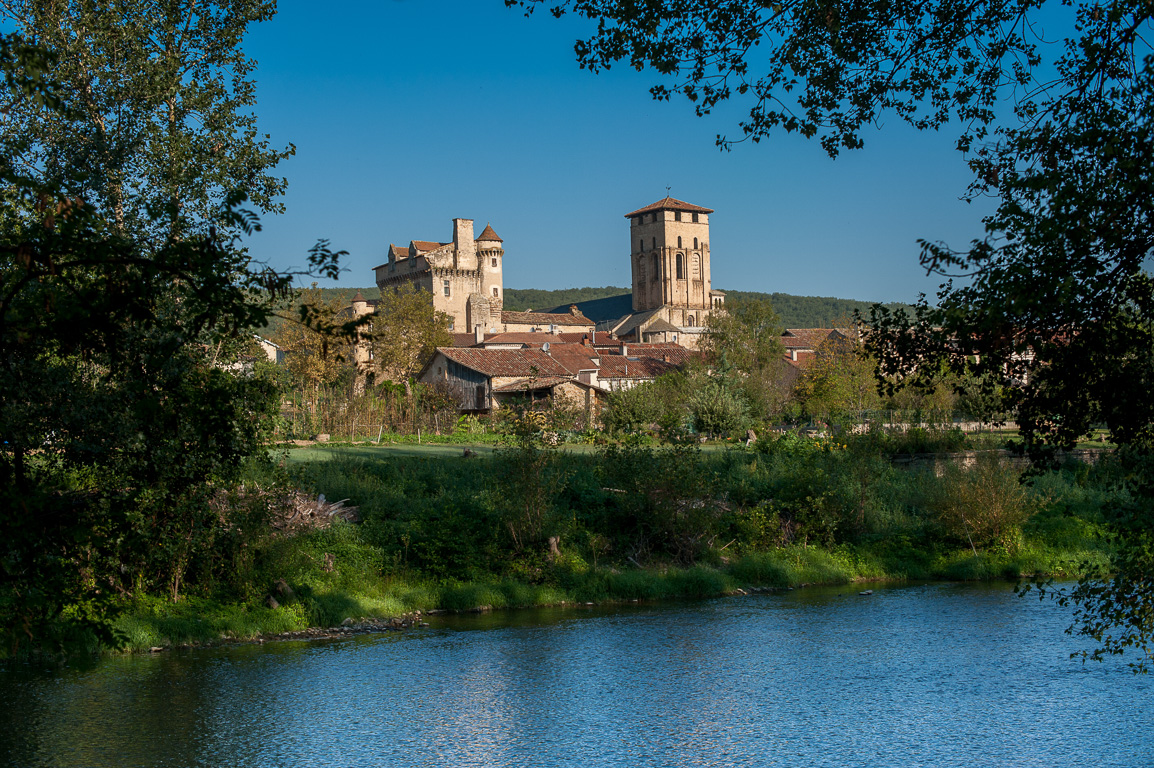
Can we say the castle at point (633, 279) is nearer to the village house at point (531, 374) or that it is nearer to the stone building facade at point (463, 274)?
the stone building facade at point (463, 274)

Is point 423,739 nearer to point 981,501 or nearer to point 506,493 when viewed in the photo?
point 506,493

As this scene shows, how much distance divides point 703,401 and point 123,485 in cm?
2485

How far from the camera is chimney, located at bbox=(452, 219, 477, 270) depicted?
88562 mm

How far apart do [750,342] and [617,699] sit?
45.6m

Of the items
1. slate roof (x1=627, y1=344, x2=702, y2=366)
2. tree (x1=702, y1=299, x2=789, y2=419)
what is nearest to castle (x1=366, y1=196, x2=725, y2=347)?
slate roof (x1=627, y1=344, x2=702, y2=366)

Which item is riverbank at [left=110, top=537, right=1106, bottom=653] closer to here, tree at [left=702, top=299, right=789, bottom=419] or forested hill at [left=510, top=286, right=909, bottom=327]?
tree at [left=702, top=299, right=789, bottom=419]

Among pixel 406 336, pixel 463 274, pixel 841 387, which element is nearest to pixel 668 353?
pixel 841 387

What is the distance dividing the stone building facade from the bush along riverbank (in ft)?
217

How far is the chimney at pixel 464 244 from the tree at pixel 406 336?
35.4 metres

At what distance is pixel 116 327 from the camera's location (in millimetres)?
4750

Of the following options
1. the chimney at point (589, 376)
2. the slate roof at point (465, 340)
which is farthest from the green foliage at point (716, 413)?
the slate roof at point (465, 340)

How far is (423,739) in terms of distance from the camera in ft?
31.2

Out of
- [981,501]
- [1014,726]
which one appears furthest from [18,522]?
[981,501]

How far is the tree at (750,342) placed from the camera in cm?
5119
